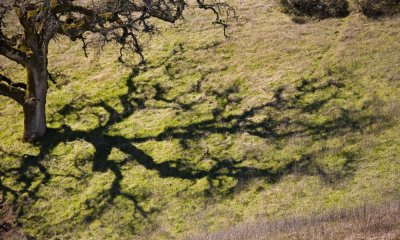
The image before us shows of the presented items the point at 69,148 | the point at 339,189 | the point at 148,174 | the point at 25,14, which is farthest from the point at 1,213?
the point at 339,189

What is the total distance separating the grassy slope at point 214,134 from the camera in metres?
17.3

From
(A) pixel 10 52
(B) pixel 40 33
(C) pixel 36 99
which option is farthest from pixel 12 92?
(B) pixel 40 33

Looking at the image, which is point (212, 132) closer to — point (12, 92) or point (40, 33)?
point (40, 33)

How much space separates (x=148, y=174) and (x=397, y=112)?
9359 mm

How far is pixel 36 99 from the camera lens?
2058 centimetres

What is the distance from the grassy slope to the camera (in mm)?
17344

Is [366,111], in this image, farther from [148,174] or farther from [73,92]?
[73,92]

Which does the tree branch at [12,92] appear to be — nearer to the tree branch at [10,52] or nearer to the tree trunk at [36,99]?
the tree trunk at [36,99]

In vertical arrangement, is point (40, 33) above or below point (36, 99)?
above

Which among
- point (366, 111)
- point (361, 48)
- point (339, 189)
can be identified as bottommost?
point (339, 189)

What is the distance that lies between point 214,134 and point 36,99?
695 centimetres

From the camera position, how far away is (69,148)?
69.2 feet

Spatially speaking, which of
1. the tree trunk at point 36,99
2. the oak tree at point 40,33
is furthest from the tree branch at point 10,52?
the tree trunk at point 36,99

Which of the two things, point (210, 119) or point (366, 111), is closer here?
point (366, 111)
